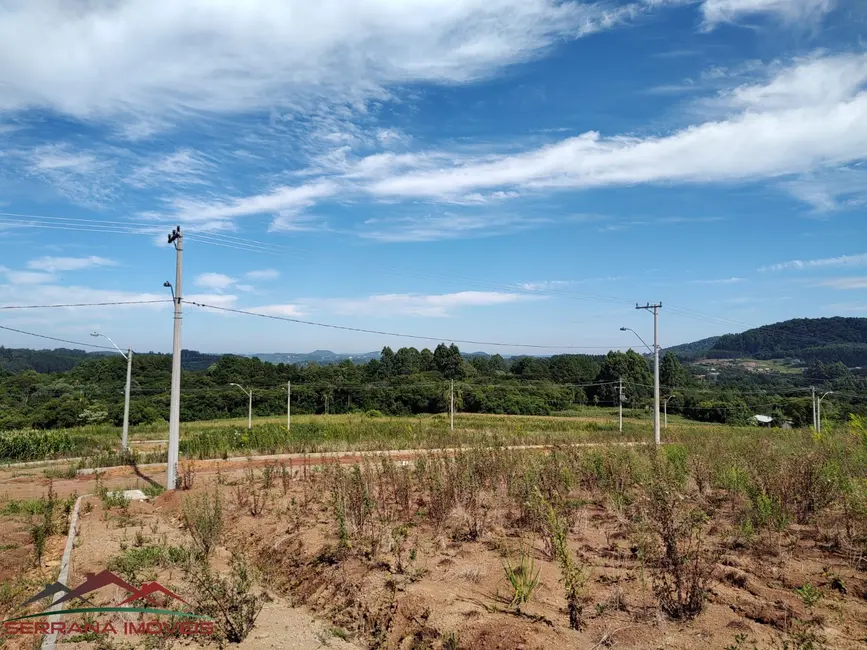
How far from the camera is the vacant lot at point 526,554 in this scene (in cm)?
524

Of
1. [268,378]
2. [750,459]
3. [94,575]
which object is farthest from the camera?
[268,378]

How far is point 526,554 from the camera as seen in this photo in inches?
273

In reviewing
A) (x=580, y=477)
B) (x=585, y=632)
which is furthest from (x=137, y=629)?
(x=580, y=477)

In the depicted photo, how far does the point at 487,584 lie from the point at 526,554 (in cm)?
91

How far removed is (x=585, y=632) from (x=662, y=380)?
302 ft

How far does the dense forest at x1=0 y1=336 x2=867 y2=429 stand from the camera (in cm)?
5231

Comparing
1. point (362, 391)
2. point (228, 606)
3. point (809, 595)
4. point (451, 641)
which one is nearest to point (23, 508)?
point (228, 606)

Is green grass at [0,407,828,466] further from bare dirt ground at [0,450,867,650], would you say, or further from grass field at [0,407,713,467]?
bare dirt ground at [0,450,867,650]

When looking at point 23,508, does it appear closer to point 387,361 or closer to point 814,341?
point 387,361

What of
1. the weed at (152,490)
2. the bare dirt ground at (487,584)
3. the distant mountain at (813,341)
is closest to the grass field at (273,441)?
the weed at (152,490)

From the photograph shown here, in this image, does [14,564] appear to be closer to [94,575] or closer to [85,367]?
[94,575]

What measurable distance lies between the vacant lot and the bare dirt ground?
3 centimetres

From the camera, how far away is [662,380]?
8994cm

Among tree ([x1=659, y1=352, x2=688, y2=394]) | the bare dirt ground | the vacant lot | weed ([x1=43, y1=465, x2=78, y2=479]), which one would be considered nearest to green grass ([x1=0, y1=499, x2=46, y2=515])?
the vacant lot
